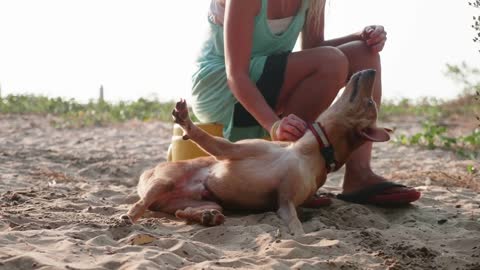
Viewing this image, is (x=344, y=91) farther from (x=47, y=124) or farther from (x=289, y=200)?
(x=47, y=124)

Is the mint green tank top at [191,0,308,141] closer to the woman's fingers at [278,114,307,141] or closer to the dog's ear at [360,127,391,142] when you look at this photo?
the woman's fingers at [278,114,307,141]

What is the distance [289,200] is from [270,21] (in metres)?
1.36

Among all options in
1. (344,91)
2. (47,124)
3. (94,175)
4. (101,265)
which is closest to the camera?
(101,265)

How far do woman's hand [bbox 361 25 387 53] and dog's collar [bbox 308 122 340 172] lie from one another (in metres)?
0.96

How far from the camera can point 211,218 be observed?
12.8 ft

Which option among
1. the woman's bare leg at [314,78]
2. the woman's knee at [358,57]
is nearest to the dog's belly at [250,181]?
the woman's bare leg at [314,78]

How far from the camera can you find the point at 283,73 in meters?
4.80

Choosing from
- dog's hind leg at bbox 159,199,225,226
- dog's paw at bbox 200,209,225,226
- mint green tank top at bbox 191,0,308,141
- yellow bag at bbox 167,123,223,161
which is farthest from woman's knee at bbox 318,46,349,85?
dog's paw at bbox 200,209,225,226

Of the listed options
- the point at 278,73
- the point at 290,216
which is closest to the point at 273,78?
the point at 278,73

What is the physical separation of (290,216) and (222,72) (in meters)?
1.35

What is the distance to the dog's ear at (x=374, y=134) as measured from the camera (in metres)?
4.21

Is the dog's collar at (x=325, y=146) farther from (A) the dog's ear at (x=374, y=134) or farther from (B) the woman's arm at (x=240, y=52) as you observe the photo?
(B) the woman's arm at (x=240, y=52)

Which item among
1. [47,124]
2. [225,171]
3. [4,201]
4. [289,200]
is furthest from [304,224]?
[47,124]

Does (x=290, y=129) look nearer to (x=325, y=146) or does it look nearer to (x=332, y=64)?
(x=325, y=146)
